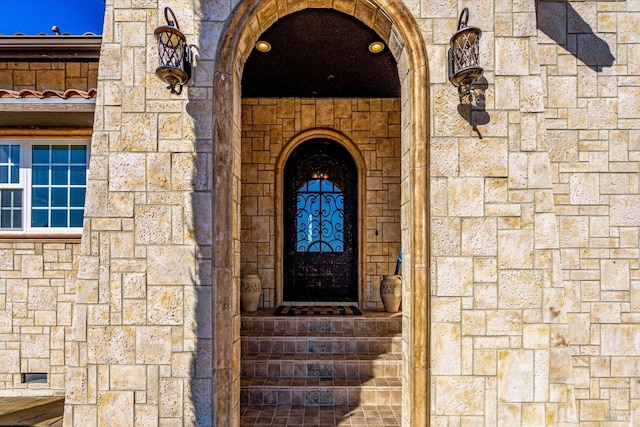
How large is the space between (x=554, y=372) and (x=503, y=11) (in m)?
2.86

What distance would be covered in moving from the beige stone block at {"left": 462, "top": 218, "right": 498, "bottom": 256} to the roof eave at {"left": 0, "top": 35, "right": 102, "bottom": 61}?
468 cm

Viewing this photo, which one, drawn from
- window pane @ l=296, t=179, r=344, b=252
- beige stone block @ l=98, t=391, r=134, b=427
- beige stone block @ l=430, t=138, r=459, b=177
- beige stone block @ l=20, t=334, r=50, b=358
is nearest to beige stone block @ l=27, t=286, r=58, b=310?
beige stone block @ l=20, t=334, r=50, b=358

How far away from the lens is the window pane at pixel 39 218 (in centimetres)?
423

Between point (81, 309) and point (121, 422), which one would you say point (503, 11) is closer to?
point (81, 309)

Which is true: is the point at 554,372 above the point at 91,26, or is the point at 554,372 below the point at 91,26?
below

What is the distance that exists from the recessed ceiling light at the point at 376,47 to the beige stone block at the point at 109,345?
3.84 metres

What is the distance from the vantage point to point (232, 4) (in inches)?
104

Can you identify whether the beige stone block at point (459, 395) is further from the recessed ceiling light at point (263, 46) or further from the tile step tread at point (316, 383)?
the recessed ceiling light at point (263, 46)

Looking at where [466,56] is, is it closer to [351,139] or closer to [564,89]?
[564,89]

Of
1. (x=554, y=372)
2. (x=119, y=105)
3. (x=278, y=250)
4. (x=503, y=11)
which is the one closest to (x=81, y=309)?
(x=119, y=105)

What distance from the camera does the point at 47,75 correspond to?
13.8 feet

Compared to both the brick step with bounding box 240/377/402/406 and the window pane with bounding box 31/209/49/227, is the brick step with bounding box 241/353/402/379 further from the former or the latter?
the window pane with bounding box 31/209/49/227

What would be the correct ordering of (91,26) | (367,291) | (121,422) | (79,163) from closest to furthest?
(121,422) < (79,163) < (91,26) < (367,291)

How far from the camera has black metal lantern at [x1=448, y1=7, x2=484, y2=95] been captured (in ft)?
7.79
